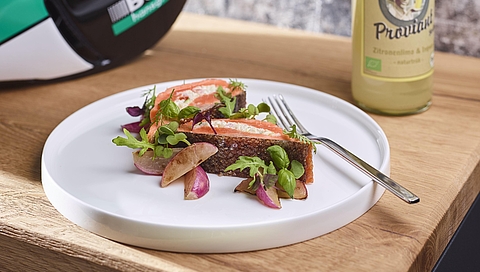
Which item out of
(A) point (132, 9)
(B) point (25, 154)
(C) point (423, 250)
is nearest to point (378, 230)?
(C) point (423, 250)

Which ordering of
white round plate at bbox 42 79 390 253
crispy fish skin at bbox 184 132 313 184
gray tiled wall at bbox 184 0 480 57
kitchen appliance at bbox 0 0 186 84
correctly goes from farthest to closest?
gray tiled wall at bbox 184 0 480 57 < kitchen appliance at bbox 0 0 186 84 < crispy fish skin at bbox 184 132 313 184 < white round plate at bbox 42 79 390 253

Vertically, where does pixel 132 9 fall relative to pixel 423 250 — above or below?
above

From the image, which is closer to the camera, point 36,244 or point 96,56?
point 36,244

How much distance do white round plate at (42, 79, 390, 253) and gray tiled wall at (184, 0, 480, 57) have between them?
0.50m

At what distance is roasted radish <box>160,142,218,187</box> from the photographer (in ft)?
2.66

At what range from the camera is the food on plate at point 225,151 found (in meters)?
0.77

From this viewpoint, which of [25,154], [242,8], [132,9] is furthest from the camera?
[242,8]

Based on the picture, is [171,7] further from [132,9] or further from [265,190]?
[265,190]

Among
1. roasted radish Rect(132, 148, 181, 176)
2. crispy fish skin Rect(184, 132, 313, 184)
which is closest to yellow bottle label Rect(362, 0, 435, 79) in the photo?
crispy fish skin Rect(184, 132, 313, 184)

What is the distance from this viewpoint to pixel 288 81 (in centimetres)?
124

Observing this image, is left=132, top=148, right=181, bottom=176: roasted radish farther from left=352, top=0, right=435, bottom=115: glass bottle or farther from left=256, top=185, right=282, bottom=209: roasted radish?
left=352, top=0, right=435, bottom=115: glass bottle

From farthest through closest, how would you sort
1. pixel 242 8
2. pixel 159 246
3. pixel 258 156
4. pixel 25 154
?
pixel 242 8 < pixel 25 154 < pixel 258 156 < pixel 159 246

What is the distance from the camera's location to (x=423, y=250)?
0.71 m

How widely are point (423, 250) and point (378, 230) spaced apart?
2.2 inches
